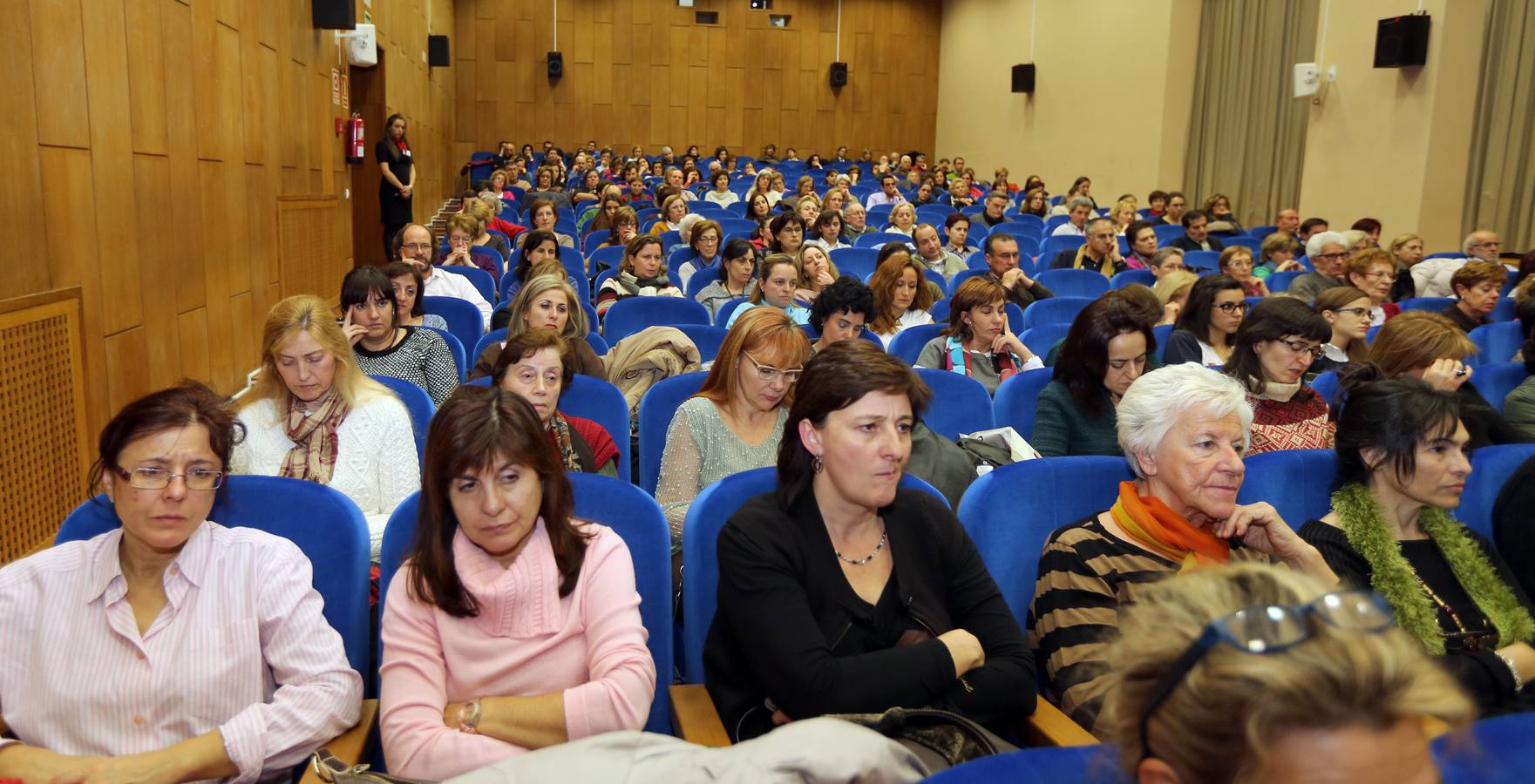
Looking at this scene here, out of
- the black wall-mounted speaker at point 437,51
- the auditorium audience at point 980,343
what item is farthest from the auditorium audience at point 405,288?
the black wall-mounted speaker at point 437,51

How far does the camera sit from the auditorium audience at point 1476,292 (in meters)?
5.34

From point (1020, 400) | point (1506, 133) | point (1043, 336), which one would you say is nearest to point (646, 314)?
point (1043, 336)

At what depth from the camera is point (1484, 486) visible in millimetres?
2605

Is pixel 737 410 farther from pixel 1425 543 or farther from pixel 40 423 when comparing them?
pixel 40 423

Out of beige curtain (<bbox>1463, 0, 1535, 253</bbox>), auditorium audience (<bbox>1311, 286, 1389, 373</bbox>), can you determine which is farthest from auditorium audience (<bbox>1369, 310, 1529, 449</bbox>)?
beige curtain (<bbox>1463, 0, 1535, 253</bbox>)

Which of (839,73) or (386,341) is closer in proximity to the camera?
(386,341)

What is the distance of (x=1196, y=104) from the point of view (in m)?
13.5

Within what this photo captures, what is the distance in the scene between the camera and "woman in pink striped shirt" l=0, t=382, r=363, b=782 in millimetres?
1772

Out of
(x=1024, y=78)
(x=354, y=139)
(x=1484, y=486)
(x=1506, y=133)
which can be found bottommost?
(x=1484, y=486)

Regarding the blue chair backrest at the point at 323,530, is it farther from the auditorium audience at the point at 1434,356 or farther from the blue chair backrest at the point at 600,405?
the auditorium audience at the point at 1434,356

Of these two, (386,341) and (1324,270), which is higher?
(1324,270)

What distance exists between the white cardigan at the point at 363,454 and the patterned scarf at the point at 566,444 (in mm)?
370

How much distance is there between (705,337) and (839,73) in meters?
17.7

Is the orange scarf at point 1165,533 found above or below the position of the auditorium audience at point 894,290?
below
